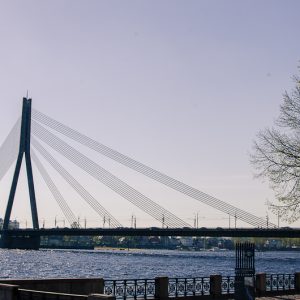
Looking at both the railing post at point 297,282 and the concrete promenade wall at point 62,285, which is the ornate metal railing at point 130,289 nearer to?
the concrete promenade wall at point 62,285

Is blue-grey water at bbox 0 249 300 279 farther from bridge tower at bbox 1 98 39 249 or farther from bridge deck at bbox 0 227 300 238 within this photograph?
bridge tower at bbox 1 98 39 249

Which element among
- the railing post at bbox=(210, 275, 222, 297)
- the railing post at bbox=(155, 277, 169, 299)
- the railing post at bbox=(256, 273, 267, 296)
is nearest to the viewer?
the railing post at bbox=(155, 277, 169, 299)

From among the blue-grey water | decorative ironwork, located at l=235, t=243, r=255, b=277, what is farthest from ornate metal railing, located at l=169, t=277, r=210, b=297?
the blue-grey water

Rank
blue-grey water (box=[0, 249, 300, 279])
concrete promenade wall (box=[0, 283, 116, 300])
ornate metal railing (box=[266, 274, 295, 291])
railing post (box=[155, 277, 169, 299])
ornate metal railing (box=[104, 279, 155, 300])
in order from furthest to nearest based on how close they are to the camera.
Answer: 1. blue-grey water (box=[0, 249, 300, 279])
2. ornate metal railing (box=[266, 274, 295, 291])
3. railing post (box=[155, 277, 169, 299])
4. ornate metal railing (box=[104, 279, 155, 300])
5. concrete promenade wall (box=[0, 283, 116, 300])

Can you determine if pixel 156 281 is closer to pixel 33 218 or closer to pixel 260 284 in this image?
pixel 260 284

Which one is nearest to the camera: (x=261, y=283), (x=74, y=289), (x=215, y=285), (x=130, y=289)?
(x=74, y=289)

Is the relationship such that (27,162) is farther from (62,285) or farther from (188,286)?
(62,285)

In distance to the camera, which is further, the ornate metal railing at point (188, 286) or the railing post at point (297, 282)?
the railing post at point (297, 282)

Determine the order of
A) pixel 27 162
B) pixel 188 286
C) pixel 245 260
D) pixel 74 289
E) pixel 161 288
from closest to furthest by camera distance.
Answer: pixel 74 289 → pixel 245 260 → pixel 161 288 → pixel 188 286 → pixel 27 162

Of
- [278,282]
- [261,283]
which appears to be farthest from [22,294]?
[278,282]

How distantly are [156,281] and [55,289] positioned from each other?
5.05 m

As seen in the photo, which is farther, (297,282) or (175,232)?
(175,232)

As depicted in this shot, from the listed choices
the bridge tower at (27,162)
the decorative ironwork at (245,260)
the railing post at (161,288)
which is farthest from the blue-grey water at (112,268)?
the decorative ironwork at (245,260)

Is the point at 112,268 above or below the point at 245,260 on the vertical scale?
below
